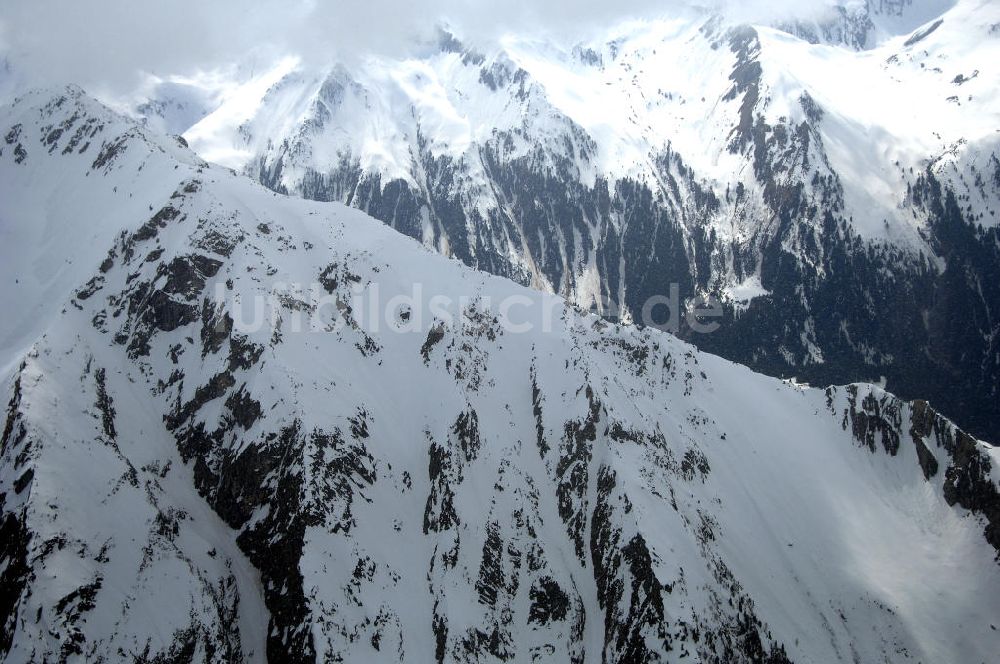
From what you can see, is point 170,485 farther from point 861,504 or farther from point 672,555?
point 861,504

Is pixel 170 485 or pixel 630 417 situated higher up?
pixel 630 417

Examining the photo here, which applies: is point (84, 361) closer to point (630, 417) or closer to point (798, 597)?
point (630, 417)

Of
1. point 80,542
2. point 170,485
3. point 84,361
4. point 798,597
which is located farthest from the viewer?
point 798,597

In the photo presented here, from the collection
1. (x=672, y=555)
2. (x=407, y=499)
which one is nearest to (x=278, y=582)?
(x=407, y=499)

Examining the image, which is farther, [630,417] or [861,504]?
[861,504]

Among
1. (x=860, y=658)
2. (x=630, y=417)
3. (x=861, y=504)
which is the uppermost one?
(x=630, y=417)

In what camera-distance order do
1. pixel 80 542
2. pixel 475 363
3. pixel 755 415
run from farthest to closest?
pixel 755 415
pixel 475 363
pixel 80 542
